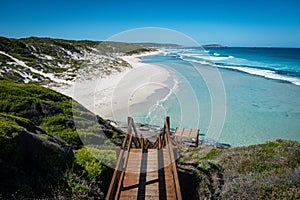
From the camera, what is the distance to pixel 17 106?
640 centimetres

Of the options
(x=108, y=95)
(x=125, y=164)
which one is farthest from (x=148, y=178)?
(x=108, y=95)

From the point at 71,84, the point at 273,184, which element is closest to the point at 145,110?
the point at 71,84

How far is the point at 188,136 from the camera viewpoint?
12258mm

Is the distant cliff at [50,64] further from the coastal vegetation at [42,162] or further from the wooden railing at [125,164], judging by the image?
the coastal vegetation at [42,162]

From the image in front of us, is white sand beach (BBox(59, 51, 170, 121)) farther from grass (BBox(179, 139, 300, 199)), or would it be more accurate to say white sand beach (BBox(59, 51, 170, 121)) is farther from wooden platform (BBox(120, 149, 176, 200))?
wooden platform (BBox(120, 149, 176, 200))

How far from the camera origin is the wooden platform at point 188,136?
12280 millimetres

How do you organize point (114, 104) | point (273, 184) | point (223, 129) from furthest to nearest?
point (114, 104)
point (223, 129)
point (273, 184)

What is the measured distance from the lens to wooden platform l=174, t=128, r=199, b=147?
12.3 m

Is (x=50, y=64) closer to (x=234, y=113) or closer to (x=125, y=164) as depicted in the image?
(x=234, y=113)

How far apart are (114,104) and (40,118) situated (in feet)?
44.3

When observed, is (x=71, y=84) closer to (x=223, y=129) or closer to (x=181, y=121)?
(x=181, y=121)

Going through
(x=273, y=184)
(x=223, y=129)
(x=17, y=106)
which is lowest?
(x=223, y=129)

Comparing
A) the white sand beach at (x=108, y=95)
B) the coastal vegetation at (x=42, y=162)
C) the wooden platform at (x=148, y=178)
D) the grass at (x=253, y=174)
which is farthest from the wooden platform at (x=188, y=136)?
the coastal vegetation at (x=42, y=162)

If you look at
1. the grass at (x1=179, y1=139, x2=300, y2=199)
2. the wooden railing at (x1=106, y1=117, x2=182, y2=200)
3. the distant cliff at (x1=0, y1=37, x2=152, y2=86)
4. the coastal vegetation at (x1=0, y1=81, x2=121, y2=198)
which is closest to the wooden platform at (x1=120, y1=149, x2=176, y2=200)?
the wooden railing at (x1=106, y1=117, x2=182, y2=200)
